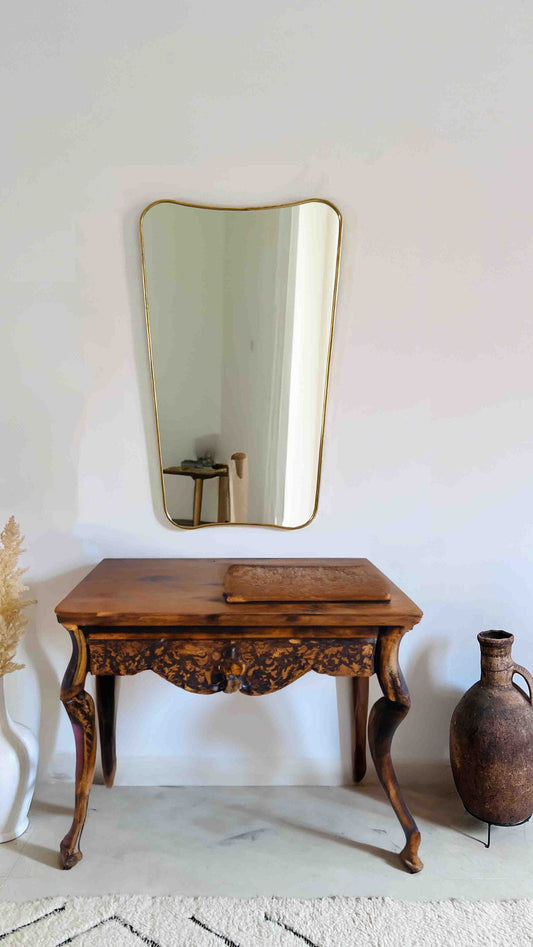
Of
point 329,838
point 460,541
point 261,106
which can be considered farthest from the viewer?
point 460,541

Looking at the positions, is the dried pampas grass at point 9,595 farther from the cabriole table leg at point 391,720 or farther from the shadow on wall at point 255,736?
the cabriole table leg at point 391,720

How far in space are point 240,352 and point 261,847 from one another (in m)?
1.45

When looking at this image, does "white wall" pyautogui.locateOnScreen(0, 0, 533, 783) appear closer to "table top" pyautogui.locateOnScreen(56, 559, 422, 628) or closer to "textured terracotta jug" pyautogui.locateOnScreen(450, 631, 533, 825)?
"textured terracotta jug" pyautogui.locateOnScreen(450, 631, 533, 825)

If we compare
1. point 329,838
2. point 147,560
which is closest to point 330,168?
point 147,560

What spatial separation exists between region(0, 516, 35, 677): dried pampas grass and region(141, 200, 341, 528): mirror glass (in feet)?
1.57

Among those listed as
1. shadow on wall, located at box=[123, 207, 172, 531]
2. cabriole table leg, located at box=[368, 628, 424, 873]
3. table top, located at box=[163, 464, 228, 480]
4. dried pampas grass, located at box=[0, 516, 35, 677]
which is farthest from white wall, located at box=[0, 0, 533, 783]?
cabriole table leg, located at box=[368, 628, 424, 873]

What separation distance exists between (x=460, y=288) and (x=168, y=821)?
1.85 meters

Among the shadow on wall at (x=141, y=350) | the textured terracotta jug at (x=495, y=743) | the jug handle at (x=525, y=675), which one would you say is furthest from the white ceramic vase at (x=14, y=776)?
the jug handle at (x=525, y=675)

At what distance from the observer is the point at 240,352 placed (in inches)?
88.8

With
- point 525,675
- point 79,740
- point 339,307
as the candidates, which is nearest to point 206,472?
point 339,307

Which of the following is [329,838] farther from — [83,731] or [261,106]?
[261,106]

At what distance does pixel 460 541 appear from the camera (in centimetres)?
233

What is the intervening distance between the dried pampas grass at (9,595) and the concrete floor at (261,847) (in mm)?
520

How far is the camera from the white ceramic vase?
6.61ft
